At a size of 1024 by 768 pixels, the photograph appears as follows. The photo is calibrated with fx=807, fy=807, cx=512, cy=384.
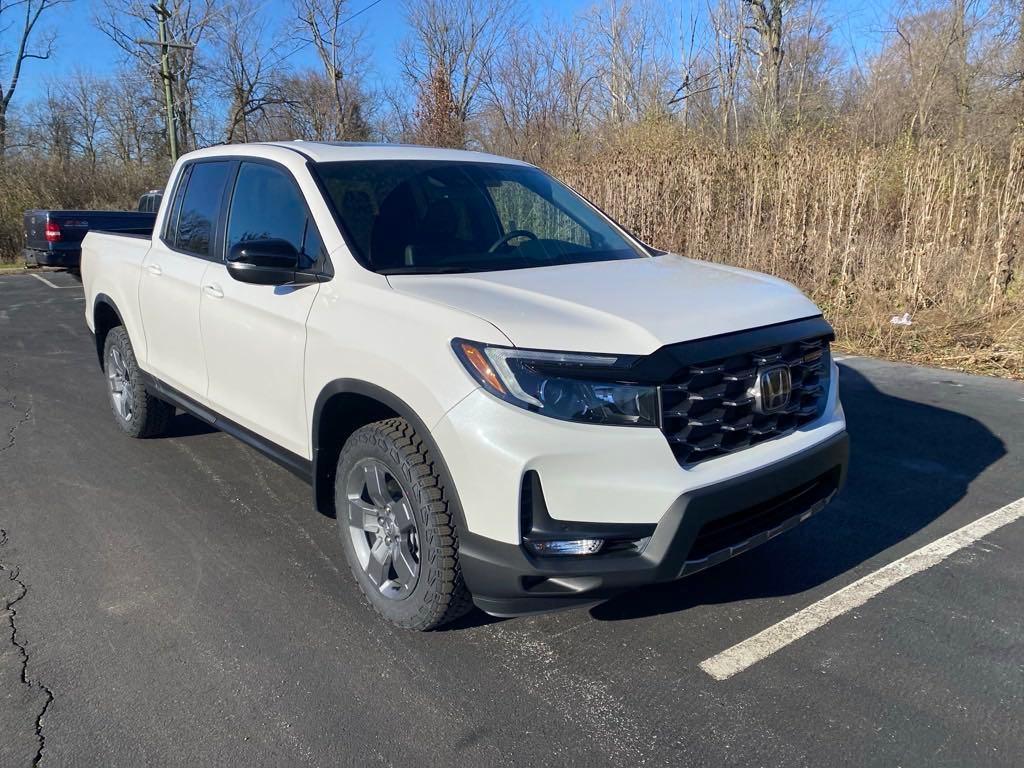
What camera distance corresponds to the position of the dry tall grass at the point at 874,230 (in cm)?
860

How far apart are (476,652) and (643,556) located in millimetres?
842

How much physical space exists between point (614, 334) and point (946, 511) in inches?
104

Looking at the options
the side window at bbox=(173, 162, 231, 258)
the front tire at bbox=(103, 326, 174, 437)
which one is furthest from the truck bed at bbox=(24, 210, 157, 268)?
the side window at bbox=(173, 162, 231, 258)

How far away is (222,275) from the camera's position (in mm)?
4039

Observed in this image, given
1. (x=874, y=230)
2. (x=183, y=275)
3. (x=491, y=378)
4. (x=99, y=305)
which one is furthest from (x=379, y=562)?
(x=874, y=230)

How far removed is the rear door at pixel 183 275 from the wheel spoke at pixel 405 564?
182 centimetres

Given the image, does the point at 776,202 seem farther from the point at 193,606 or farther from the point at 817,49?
the point at 817,49

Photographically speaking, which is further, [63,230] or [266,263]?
[63,230]

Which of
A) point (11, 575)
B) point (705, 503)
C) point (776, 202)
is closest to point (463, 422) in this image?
point (705, 503)

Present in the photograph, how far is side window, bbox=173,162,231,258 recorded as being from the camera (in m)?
4.41

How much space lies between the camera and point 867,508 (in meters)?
4.27

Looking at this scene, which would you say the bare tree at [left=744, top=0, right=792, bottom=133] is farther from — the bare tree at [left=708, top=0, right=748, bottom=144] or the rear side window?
the rear side window

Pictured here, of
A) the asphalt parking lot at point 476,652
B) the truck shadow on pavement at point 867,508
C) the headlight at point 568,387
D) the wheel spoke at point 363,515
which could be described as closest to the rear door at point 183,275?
the asphalt parking lot at point 476,652

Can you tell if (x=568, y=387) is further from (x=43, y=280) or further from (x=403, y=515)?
(x=43, y=280)
